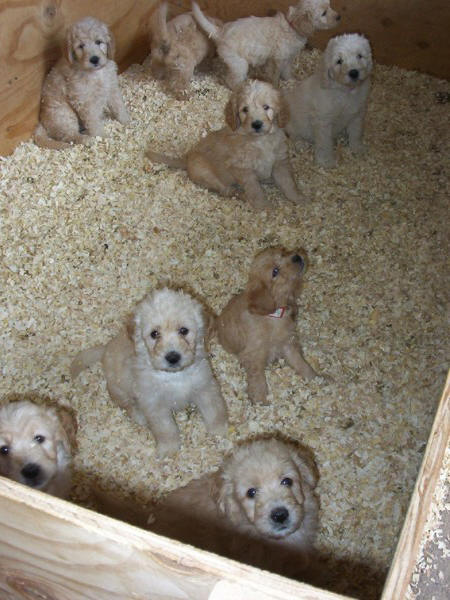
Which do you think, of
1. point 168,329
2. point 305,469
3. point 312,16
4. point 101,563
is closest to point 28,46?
point 312,16

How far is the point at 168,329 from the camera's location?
2969mm

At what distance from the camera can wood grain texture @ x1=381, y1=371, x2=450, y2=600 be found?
151 cm

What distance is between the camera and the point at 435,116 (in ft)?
16.3

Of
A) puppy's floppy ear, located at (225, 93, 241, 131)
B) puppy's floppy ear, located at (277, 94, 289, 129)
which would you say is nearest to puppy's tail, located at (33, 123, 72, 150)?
puppy's floppy ear, located at (225, 93, 241, 131)

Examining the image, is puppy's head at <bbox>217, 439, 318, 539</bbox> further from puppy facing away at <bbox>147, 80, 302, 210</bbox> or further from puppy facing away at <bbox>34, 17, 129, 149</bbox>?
puppy facing away at <bbox>34, 17, 129, 149</bbox>

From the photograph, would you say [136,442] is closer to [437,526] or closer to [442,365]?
[442,365]

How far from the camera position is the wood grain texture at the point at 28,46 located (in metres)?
4.23

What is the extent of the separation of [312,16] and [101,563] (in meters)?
4.63

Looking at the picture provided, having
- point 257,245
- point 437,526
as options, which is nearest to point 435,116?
point 257,245

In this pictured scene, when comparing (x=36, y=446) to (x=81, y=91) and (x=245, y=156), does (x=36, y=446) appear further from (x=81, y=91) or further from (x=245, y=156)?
(x=81, y=91)

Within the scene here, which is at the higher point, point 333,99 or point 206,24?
point 206,24

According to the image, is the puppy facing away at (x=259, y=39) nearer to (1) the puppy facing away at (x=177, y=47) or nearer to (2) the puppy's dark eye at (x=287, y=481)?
(1) the puppy facing away at (x=177, y=47)

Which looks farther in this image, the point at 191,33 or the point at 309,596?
the point at 191,33

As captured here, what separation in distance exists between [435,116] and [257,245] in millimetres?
2017
